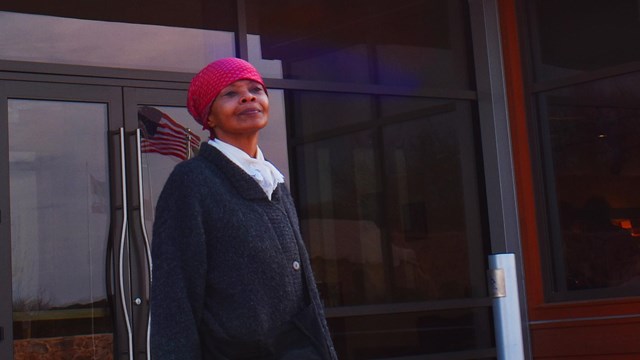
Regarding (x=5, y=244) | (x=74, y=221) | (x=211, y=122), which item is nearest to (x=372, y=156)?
(x=74, y=221)

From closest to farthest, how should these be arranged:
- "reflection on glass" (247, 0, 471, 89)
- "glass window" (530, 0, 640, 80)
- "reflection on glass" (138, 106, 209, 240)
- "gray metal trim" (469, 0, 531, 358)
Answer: "reflection on glass" (138, 106, 209, 240) → "reflection on glass" (247, 0, 471, 89) → "glass window" (530, 0, 640, 80) → "gray metal trim" (469, 0, 531, 358)

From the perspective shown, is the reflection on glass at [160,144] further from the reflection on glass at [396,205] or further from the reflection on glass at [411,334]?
the reflection on glass at [411,334]

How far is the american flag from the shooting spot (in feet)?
19.2

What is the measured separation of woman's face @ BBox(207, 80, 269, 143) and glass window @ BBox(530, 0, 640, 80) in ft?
15.8

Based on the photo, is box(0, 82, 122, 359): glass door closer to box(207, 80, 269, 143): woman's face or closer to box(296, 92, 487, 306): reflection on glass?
box(296, 92, 487, 306): reflection on glass

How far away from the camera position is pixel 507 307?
396 cm

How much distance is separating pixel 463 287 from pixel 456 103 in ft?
4.10

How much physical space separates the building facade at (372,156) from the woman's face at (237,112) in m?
3.21

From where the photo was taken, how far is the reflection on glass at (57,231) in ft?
17.7

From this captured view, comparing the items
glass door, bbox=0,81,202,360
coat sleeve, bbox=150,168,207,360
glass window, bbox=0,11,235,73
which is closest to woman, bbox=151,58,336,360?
coat sleeve, bbox=150,168,207,360

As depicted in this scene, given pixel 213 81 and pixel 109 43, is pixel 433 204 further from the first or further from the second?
pixel 213 81

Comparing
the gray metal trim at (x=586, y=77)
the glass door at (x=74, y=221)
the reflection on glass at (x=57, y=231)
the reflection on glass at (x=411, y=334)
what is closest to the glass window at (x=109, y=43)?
the glass door at (x=74, y=221)

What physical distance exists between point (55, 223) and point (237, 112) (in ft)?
10.8

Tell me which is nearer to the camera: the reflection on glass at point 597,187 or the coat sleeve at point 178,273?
the coat sleeve at point 178,273
